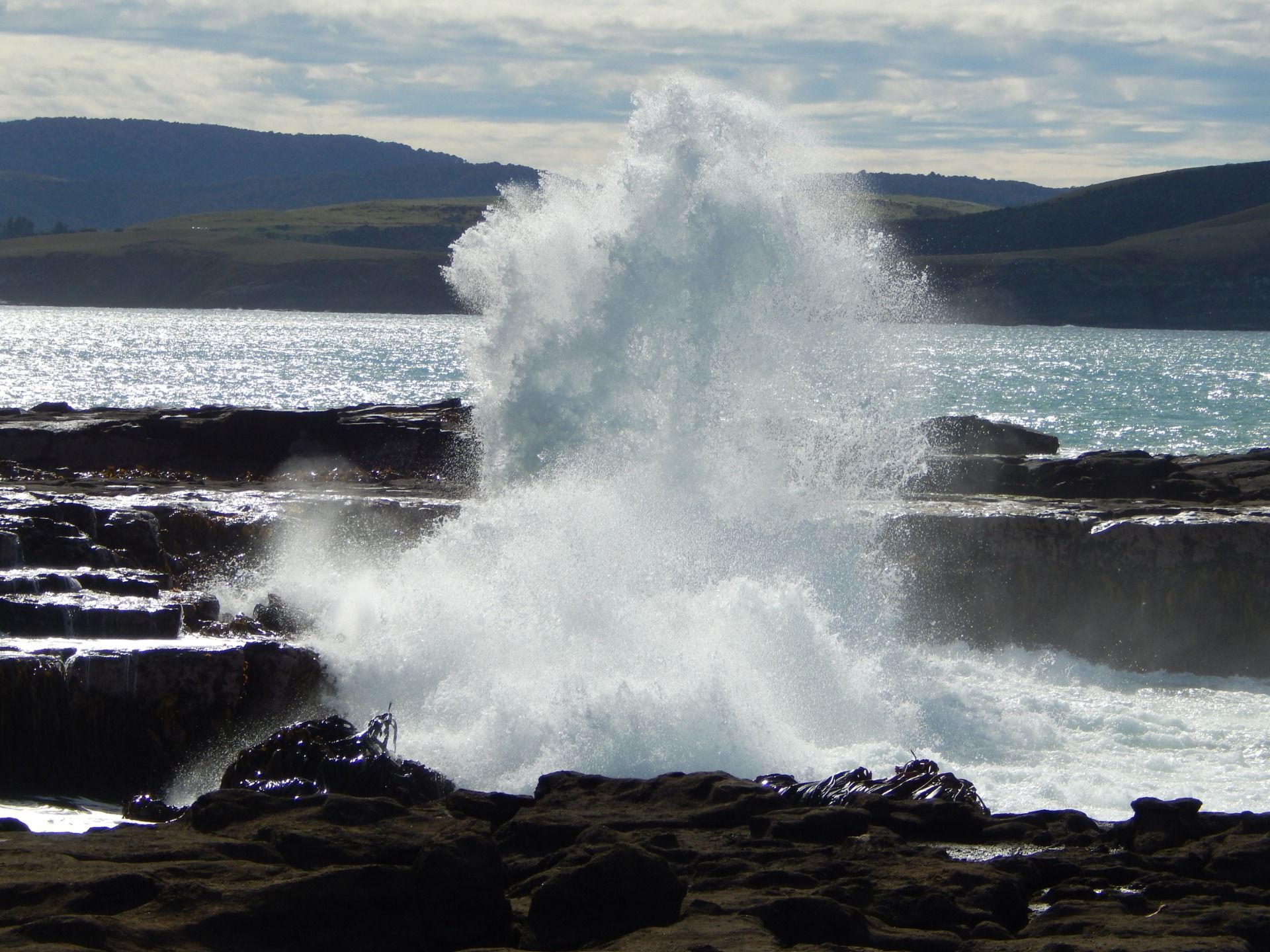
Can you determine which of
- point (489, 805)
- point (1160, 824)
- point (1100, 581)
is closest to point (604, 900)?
point (489, 805)

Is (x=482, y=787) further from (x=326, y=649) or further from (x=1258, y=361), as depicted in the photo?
(x=1258, y=361)

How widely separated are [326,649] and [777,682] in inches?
131

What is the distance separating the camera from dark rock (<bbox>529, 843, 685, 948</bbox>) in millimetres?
5410

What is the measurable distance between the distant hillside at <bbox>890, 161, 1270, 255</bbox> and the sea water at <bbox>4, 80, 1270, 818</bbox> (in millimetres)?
110287

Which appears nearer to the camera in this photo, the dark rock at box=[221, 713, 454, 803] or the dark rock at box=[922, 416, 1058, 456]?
the dark rock at box=[221, 713, 454, 803]

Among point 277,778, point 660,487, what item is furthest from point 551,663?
point 660,487

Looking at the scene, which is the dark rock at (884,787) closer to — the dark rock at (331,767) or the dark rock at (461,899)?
the dark rock at (331,767)

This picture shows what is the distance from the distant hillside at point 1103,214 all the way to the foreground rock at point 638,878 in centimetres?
12135

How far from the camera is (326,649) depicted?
1049cm

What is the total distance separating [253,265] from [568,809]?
418 ft

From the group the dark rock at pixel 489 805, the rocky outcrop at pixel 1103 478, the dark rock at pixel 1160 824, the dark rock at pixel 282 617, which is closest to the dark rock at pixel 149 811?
the dark rock at pixel 489 805

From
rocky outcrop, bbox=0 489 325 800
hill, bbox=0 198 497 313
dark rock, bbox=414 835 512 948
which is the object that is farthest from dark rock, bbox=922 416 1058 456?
hill, bbox=0 198 497 313

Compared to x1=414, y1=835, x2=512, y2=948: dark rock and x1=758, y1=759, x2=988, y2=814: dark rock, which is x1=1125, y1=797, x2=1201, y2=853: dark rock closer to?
x1=758, y1=759, x2=988, y2=814: dark rock

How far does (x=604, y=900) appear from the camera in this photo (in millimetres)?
5484
